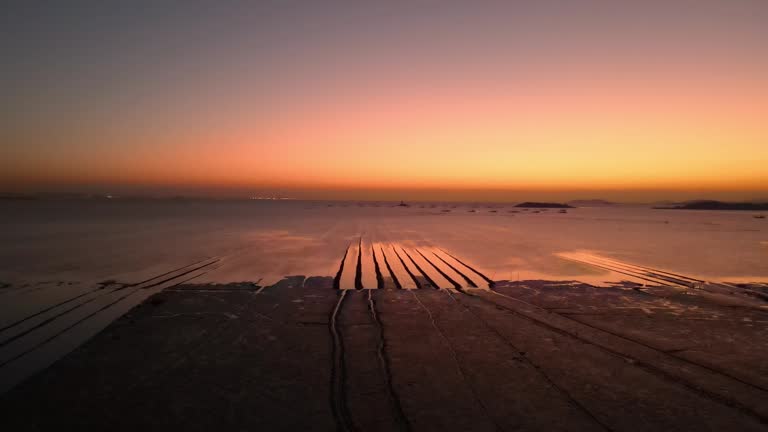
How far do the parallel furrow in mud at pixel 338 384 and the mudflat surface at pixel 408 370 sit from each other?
0.06 ft

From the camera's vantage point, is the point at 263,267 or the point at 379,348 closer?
the point at 379,348

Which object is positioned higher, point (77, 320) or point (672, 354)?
Answer: point (672, 354)

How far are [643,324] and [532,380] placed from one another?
332 cm

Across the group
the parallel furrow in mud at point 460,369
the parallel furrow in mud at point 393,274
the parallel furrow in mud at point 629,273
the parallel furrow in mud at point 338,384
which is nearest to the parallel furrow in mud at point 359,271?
the parallel furrow in mud at point 393,274

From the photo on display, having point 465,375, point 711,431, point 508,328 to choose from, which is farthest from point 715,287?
point 465,375

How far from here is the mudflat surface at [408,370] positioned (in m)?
3.54

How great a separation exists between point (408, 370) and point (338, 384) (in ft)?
2.76

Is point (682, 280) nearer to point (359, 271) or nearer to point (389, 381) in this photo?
point (359, 271)

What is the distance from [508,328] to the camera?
6129 mm

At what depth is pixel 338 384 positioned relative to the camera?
415 cm

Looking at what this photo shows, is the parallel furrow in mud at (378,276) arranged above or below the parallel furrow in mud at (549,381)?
below

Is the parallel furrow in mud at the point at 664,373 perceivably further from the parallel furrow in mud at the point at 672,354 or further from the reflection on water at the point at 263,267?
the reflection on water at the point at 263,267

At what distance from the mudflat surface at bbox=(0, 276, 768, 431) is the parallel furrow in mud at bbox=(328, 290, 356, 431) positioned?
0.02 meters

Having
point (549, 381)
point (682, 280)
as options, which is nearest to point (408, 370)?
point (549, 381)
